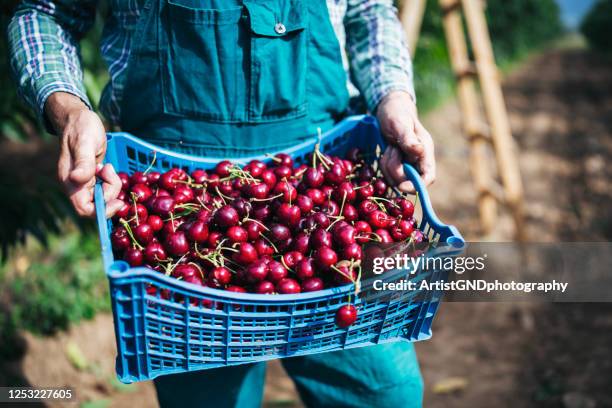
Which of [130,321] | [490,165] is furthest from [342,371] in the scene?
[490,165]

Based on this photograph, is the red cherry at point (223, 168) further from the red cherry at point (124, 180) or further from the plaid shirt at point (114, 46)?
the plaid shirt at point (114, 46)

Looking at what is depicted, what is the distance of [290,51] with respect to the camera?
6.00ft

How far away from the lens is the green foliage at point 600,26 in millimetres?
17875

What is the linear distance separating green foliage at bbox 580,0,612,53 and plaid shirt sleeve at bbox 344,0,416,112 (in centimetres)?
1871

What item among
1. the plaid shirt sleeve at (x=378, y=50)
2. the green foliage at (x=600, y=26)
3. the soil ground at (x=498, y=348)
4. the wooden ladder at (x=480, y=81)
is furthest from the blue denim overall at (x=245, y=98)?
the green foliage at (x=600, y=26)

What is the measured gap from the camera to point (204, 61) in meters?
1.77

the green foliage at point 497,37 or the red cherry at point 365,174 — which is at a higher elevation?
the green foliage at point 497,37

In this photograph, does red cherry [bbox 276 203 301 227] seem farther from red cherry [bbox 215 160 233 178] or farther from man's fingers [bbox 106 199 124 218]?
man's fingers [bbox 106 199 124 218]

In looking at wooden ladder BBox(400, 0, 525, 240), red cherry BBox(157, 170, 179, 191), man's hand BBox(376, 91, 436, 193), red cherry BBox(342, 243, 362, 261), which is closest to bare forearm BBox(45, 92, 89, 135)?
red cherry BBox(157, 170, 179, 191)

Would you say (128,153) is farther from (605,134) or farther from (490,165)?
(605,134)

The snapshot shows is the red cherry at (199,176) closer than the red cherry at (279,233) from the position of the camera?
No

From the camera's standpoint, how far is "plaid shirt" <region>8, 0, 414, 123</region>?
5.79 ft

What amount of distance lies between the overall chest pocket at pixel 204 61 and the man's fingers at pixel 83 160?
0.37 m

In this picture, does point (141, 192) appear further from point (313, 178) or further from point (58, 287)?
point (58, 287)
